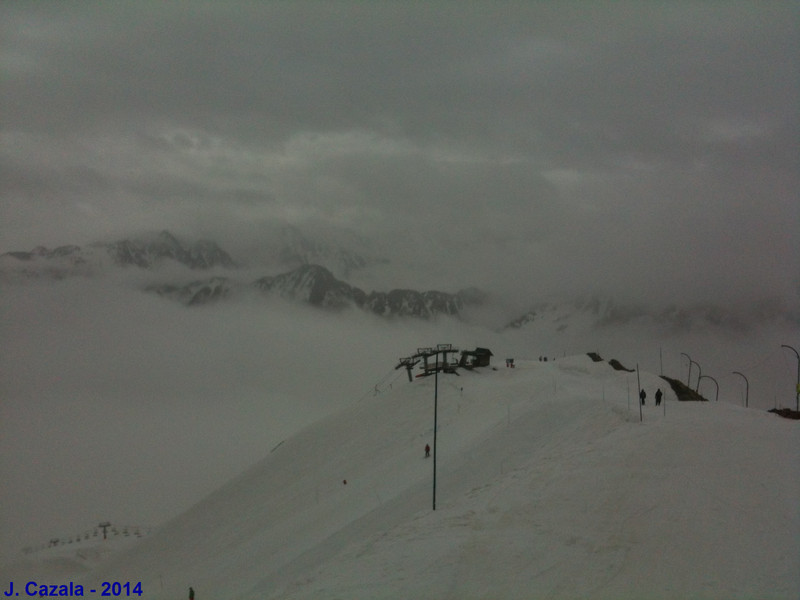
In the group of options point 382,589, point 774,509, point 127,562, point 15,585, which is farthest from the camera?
point 15,585

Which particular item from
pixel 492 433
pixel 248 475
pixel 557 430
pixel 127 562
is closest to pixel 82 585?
pixel 127 562

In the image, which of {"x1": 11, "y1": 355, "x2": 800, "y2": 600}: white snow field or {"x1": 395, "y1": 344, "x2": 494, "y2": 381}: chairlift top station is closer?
{"x1": 11, "y1": 355, "x2": 800, "y2": 600}: white snow field

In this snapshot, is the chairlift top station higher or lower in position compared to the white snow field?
higher

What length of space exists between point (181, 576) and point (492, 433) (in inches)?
889

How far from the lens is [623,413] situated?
4759 centimetres

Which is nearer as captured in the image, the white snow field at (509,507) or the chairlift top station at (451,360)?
the white snow field at (509,507)

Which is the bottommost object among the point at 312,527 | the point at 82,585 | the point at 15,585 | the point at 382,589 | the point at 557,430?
the point at 15,585

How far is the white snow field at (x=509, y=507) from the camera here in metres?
26.4

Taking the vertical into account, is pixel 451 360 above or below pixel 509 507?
above

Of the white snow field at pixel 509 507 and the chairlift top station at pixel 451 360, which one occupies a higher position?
the chairlift top station at pixel 451 360

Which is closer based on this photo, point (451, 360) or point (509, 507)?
point (509, 507)

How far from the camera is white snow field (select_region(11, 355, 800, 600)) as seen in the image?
86.7ft

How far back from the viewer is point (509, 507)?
32.8 meters

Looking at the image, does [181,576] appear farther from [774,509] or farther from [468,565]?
[774,509]
